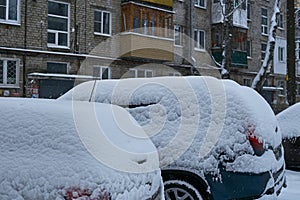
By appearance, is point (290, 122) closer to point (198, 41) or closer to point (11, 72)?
point (11, 72)

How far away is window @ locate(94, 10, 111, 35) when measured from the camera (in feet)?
70.6

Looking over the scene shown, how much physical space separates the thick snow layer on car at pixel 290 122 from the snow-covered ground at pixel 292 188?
761mm

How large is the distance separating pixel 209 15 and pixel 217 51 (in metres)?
2.41

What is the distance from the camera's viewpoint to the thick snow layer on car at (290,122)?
336 inches

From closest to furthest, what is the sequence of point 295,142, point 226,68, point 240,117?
point 240,117
point 295,142
point 226,68

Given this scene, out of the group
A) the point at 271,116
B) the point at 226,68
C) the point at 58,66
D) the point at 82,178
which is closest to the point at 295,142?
the point at 271,116

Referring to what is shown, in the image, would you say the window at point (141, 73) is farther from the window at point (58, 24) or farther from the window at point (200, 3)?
the window at point (200, 3)

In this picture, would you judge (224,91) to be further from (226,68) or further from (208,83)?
(226,68)

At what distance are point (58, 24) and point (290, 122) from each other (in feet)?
45.0

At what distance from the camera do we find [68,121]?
3510mm

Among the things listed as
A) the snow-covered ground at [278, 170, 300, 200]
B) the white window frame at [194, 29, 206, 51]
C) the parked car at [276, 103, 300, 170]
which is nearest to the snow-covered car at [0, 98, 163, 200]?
the snow-covered ground at [278, 170, 300, 200]

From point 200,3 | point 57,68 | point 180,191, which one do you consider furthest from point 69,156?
point 200,3

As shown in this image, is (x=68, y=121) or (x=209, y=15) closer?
(x=68, y=121)

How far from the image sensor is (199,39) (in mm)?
27344
